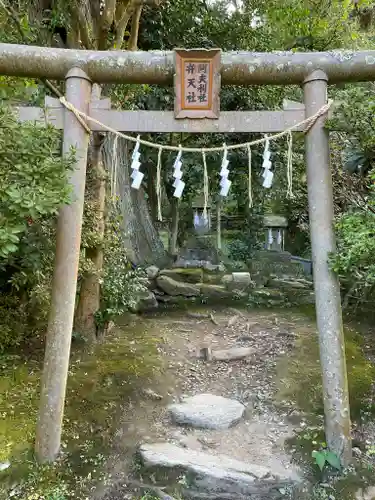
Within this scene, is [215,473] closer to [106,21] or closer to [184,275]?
[106,21]

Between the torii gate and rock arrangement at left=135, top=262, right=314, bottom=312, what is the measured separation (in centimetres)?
454

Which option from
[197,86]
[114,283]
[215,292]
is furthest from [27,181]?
[215,292]

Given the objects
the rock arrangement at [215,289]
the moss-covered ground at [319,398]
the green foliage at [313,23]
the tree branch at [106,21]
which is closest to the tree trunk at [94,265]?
the tree branch at [106,21]

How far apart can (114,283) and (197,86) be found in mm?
2975

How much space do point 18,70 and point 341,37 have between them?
6556mm

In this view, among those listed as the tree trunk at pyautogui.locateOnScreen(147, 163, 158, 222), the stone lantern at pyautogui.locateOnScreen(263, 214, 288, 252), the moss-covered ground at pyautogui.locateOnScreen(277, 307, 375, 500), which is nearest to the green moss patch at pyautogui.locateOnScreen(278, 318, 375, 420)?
the moss-covered ground at pyautogui.locateOnScreen(277, 307, 375, 500)

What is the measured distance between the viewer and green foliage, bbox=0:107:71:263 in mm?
2666

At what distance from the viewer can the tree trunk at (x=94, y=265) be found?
17.7 feet

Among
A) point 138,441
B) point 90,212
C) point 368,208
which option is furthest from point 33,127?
point 368,208

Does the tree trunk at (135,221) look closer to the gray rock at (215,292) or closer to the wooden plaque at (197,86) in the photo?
the gray rock at (215,292)

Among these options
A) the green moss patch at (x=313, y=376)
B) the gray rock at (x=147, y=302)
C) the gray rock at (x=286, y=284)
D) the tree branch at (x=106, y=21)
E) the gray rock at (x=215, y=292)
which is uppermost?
the tree branch at (x=106, y=21)

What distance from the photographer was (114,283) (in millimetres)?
5516

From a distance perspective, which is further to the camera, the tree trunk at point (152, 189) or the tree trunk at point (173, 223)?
the tree trunk at point (173, 223)

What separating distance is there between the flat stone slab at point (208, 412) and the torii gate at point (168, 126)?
0.97 m
